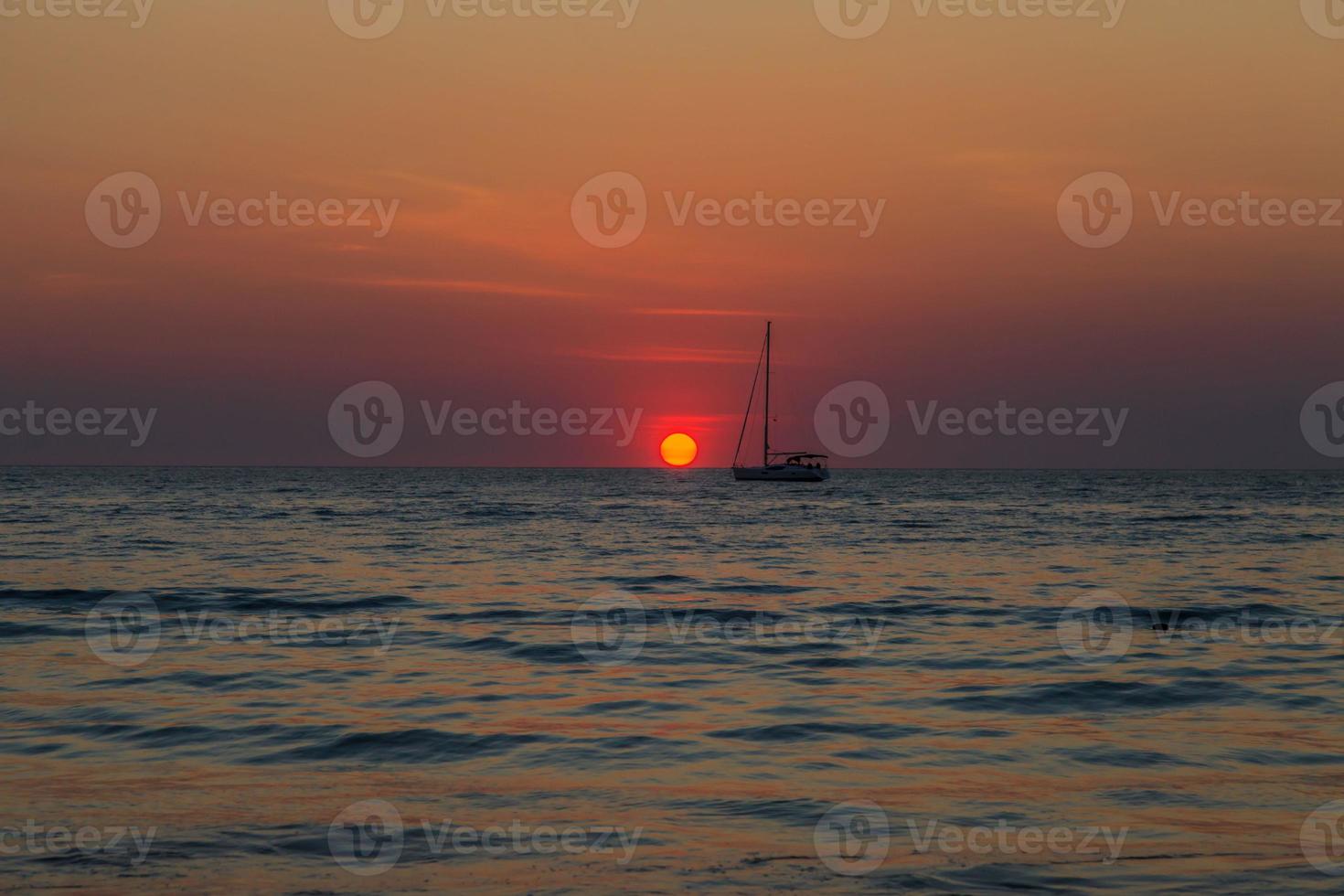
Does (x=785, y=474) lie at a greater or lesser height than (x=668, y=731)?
greater

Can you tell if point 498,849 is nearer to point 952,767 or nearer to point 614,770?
point 614,770

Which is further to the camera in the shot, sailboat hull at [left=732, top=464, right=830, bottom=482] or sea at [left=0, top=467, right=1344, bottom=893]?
sailboat hull at [left=732, top=464, right=830, bottom=482]

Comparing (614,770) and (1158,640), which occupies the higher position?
(1158,640)

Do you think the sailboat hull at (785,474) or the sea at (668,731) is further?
the sailboat hull at (785,474)

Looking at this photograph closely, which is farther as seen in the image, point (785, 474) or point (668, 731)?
point (785, 474)

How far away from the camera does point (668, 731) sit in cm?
1428

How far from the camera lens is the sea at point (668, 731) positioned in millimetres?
9281

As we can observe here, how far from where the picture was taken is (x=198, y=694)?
645 inches

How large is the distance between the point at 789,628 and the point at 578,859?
49.4 ft

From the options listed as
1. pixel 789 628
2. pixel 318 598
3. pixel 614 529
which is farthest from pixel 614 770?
pixel 614 529

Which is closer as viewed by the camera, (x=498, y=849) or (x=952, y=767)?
(x=498, y=849)

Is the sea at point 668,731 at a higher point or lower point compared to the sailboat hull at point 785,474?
lower

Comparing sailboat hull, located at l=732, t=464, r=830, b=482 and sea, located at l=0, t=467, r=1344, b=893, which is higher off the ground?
sailboat hull, located at l=732, t=464, r=830, b=482

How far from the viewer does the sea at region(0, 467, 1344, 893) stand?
9281 millimetres
